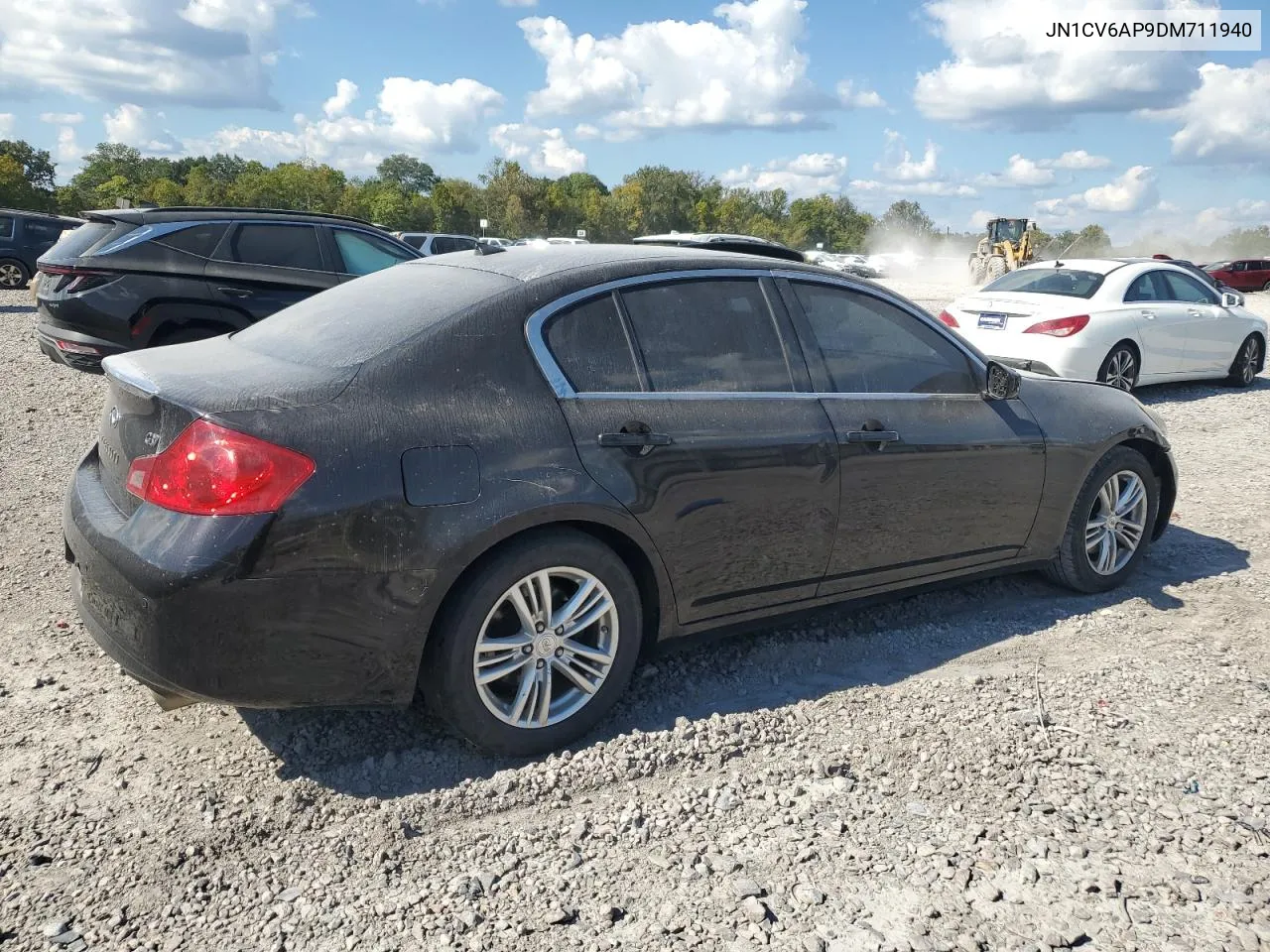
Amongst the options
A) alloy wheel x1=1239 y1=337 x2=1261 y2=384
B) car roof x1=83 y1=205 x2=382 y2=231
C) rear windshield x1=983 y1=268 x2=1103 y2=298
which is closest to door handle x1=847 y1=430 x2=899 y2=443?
car roof x1=83 y1=205 x2=382 y2=231

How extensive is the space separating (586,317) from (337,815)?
1772 millimetres

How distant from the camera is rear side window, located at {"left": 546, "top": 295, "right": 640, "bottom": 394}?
11.1ft

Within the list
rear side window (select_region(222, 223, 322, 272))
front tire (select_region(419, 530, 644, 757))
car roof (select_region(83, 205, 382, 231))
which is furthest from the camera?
rear side window (select_region(222, 223, 322, 272))

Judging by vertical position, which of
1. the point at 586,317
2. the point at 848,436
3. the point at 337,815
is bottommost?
the point at 337,815

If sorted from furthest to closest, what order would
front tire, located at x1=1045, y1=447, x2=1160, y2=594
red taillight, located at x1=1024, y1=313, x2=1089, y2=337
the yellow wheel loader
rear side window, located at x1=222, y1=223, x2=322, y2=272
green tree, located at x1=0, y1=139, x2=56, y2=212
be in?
1. green tree, located at x1=0, y1=139, x2=56, y2=212
2. the yellow wheel loader
3. red taillight, located at x1=1024, y1=313, x2=1089, y2=337
4. rear side window, located at x1=222, y1=223, x2=322, y2=272
5. front tire, located at x1=1045, y1=447, x2=1160, y2=594

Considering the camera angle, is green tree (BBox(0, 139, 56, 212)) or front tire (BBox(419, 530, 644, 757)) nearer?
front tire (BBox(419, 530, 644, 757))

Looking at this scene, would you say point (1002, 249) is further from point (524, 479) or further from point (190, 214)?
point (524, 479)

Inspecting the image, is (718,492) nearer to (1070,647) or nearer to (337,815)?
(337,815)

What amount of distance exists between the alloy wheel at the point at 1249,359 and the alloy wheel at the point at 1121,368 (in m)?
2.58

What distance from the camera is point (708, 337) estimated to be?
372 cm

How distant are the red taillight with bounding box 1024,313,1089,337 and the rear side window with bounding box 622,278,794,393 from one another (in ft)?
23.4

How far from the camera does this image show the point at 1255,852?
2.83 meters

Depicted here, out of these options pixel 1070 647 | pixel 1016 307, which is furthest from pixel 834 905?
pixel 1016 307

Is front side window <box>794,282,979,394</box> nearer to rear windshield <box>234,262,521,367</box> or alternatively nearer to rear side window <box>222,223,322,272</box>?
rear windshield <box>234,262,521,367</box>
